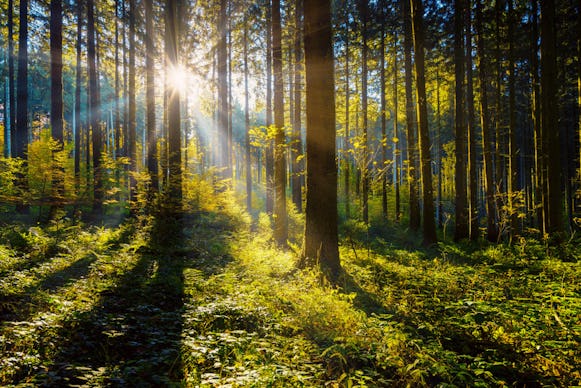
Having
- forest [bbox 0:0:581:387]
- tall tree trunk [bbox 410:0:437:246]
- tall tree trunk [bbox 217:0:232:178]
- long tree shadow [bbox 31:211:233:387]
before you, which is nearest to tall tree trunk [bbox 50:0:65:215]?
forest [bbox 0:0:581:387]

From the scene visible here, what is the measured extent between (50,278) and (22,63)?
539 inches

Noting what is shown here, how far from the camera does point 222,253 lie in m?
8.65

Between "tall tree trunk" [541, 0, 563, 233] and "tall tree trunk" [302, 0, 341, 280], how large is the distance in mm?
7825

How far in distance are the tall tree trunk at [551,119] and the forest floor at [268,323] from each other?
3229mm

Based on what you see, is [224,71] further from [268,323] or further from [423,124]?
[268,323]

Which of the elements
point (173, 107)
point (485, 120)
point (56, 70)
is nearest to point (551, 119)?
point (485, 120)

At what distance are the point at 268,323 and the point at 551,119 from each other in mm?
11448

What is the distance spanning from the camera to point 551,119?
34.0ft

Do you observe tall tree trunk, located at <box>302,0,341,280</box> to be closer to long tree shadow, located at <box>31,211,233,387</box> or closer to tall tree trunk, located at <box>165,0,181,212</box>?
long tree shadow, located at <box>31,211,233,387</box>

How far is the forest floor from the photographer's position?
2975mm

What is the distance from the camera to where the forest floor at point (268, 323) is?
2975 millimetres

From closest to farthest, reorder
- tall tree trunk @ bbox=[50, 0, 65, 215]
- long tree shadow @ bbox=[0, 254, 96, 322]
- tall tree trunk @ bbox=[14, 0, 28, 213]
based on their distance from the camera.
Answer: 1. long tree shadow @ bbox=[0, 254, 96, 322]
2. tall tree trunk @ bbox=[50, 0, 65, 215]
3. tall tree trunk @ bbox=[14, 0, 28, 213]

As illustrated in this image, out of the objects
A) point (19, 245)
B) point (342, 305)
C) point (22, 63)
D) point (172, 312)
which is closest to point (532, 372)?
point (342, 305)

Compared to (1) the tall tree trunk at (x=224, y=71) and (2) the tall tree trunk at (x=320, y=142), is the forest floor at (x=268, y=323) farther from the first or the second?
(1) the tall tree trunk at (x=224, y=71)
